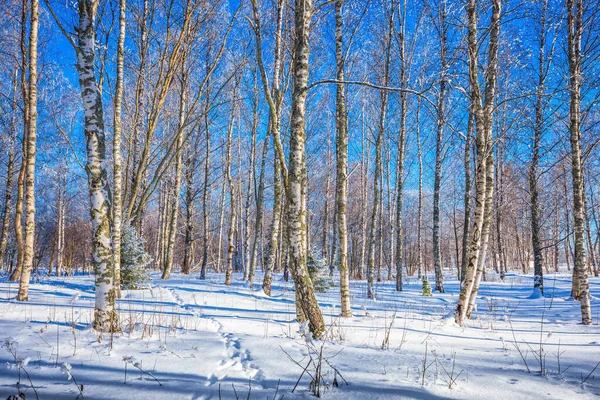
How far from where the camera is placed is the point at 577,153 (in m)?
6.46

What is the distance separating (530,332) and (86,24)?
836 cm

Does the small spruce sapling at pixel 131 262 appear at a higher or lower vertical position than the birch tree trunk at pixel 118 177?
lower

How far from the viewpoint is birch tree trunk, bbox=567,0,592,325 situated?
627 cm

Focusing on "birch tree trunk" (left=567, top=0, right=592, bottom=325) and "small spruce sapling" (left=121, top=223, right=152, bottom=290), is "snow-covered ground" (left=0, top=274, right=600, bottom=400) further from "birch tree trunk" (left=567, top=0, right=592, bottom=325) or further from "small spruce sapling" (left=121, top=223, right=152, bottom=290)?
"small spruce sapling" (left=121, top=223, right=152, bottom=290)

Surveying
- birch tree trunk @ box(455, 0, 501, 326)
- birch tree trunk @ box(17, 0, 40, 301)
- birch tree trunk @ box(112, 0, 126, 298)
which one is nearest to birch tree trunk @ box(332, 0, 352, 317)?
birch tree trunk @ box(455, 0, 501, 326)

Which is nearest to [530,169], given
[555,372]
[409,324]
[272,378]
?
[409,324]

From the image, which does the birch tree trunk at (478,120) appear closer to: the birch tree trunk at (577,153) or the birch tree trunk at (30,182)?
the birch tree trunk at (577,153)

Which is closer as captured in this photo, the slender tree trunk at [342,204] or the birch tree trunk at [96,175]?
the birch tree trunk at [96,175]

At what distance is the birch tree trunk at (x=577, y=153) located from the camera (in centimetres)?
627

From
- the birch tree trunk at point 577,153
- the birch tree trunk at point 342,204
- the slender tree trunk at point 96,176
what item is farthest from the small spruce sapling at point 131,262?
the birch tree trunk at point 577,153

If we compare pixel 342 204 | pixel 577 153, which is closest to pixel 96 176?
pixel 342 204

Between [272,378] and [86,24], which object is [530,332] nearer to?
[272,378]

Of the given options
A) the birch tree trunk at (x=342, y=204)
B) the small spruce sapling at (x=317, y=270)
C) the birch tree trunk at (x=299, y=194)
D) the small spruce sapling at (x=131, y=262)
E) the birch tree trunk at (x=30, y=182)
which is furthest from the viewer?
the small spruce sapling at (x=317, y=270)

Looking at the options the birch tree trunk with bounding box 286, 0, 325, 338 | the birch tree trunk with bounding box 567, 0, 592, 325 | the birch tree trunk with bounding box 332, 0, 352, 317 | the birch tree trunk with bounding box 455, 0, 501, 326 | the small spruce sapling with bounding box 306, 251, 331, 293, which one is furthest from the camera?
the small spruce sapling with bounding box 306, 251, 331, 293
